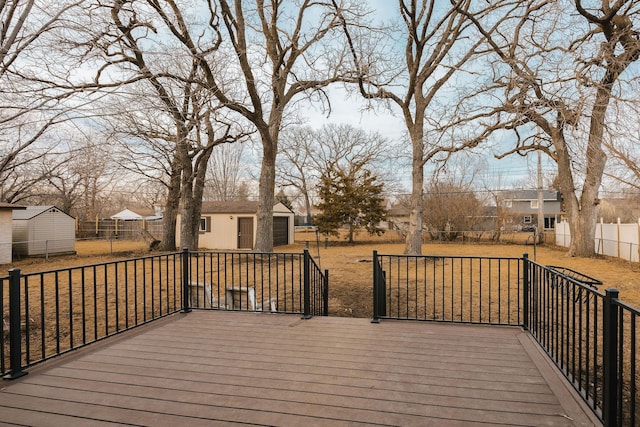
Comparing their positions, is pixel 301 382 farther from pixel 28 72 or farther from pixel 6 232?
pixel 6 232

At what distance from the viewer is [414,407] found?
2.52m

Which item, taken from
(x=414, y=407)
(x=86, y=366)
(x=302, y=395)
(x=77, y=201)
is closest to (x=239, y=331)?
(x=86, y=366)

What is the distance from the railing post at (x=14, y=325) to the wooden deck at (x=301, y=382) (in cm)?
14

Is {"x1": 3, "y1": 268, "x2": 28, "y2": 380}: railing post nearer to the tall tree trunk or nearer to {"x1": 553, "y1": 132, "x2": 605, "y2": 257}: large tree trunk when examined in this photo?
the tall tree trunk

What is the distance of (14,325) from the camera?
2957mm

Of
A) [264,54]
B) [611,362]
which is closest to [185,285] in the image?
[611,362]

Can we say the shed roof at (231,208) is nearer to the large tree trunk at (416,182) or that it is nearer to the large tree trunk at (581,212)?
the large tree trunk at (416,182)

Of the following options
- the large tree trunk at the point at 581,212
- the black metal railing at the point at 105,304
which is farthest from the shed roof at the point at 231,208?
the large tree trunk at the point at 581,212

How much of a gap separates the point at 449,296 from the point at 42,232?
1735cm

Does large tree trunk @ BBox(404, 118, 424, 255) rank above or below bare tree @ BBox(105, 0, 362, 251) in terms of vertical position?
below

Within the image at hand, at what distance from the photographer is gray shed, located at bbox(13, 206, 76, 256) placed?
16.1 metres

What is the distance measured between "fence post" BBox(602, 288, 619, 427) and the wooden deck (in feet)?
0.77

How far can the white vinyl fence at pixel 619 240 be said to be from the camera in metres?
13.0

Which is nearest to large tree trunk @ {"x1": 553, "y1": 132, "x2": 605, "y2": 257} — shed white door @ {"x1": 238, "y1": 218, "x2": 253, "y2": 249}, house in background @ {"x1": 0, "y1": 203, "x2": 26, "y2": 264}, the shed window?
shed white door @ {"x1": 238, "y1": 218, "x2": 253, "y2": 249}
